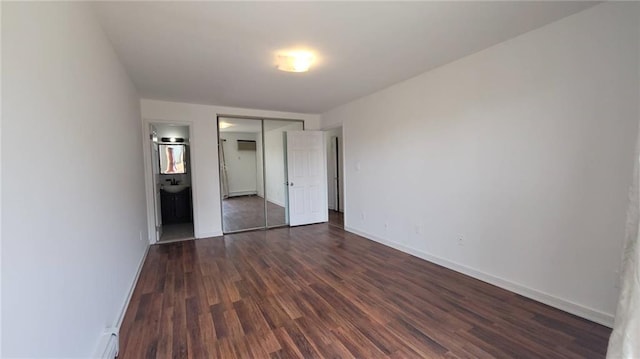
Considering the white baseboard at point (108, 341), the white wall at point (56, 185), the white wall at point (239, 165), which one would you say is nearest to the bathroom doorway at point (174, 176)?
the white wall at point (239, 165)

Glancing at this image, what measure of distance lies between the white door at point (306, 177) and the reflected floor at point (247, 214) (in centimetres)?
56

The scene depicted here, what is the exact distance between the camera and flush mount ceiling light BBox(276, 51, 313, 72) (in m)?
2.73

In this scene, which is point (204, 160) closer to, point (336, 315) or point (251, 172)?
point (336, 315)

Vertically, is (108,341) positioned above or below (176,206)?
below

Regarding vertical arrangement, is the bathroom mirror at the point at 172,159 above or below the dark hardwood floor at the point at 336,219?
above

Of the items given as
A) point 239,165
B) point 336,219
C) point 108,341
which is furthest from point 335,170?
point 108,341

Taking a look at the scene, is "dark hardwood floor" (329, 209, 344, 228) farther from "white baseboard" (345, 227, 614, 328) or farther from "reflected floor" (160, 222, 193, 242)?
"reflected floor" (160, 222, 193, 242)

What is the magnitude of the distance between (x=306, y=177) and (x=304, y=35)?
3.59 m

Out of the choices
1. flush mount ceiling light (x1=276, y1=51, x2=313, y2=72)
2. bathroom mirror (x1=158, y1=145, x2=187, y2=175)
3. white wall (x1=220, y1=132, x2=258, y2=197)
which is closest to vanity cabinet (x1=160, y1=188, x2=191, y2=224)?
bathroom mirror (x1=158, y1=145, x2=187, y2=175)

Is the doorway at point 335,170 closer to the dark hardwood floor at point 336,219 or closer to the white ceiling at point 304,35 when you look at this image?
the dark hardwood floor at point 336,219

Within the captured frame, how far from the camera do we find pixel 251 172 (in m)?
9.24

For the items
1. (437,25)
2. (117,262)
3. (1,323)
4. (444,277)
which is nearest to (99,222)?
(117,262)

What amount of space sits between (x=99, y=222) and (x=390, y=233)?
3.52 metres

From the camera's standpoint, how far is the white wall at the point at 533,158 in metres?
2.00
